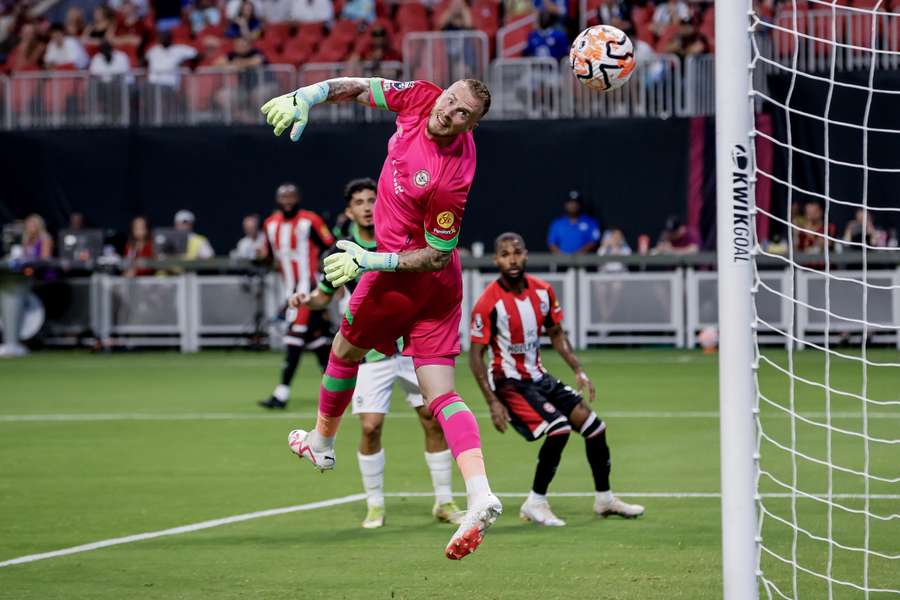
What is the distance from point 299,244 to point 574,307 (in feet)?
24.1

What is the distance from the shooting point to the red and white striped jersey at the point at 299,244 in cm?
1558

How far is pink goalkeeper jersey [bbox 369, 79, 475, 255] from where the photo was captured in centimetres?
684

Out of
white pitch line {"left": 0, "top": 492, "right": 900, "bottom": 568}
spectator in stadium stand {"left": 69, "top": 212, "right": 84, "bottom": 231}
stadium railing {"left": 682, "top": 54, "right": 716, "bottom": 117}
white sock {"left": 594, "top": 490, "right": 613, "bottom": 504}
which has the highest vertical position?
stadium railing {"left": 682, "top": 54, "right": 716, "bottom": 117}

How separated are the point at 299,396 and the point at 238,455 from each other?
4714 mm

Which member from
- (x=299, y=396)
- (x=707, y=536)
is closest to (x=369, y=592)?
(x=707, y=536)

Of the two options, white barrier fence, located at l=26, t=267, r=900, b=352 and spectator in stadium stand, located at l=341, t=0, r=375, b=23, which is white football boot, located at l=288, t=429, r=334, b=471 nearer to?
white barrier fence, located at l=26, t=267, r=900, b=352

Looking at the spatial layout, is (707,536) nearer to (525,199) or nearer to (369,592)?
(369,592)

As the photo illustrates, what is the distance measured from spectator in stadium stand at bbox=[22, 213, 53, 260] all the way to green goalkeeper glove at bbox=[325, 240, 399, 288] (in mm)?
17980

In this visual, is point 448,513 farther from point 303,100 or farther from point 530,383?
point 303,100

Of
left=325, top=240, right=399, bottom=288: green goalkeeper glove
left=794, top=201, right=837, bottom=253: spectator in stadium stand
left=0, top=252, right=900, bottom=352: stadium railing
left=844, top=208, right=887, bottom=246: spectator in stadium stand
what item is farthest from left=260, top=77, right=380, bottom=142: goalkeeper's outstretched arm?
left=844, top=208, right=887, bottom=246: spectator in stadium stand

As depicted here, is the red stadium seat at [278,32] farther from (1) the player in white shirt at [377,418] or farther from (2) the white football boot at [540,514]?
(2) the white football boot at [540,514]

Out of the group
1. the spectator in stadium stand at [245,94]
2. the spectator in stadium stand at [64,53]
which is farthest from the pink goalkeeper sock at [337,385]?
the spectator in stadium stand at [64,53]

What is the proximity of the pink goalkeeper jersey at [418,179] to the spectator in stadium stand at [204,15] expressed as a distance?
68.4 ft

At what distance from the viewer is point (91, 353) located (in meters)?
23.4
